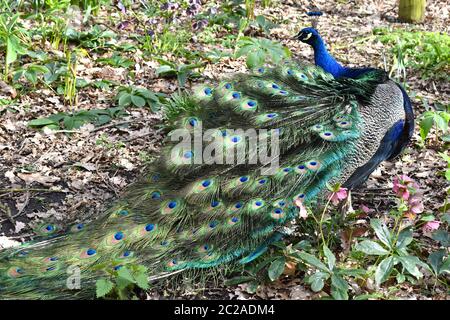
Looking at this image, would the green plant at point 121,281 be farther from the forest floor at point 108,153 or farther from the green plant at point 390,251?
the green plant at point 390,251

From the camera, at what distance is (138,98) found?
4.80 meters

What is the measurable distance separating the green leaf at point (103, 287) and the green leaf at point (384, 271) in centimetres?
119

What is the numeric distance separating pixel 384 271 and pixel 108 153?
2264 millimetres

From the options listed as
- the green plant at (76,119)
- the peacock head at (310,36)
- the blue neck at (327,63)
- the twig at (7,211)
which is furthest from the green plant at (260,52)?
the twig at (7,211)

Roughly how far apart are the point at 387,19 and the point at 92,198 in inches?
175

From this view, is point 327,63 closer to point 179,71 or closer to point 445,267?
point 179,71

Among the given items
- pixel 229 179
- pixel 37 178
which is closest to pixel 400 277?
pixel 229 179

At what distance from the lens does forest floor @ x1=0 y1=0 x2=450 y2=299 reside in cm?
361

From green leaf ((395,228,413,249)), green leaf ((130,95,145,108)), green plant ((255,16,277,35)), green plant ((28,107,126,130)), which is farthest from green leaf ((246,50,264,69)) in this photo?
green leaf ((395,228,413,249))

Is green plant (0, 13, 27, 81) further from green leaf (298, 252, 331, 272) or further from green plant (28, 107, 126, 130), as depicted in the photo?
green leaf (298, 252, 331, 272)

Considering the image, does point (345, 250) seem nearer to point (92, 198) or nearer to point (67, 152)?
point (92, 198)

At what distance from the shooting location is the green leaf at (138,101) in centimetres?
476

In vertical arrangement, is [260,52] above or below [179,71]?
above

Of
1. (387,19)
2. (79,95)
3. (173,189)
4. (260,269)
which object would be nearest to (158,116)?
(79,95)
